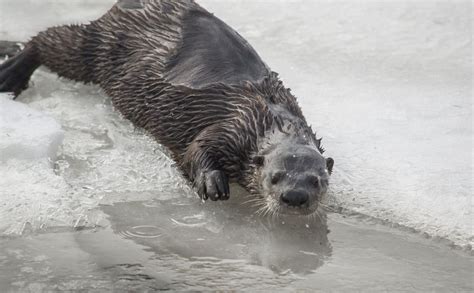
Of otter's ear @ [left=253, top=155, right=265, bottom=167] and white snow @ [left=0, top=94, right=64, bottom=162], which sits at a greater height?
otter's ear @ [left=253, top=155, right=265, bottom=167]

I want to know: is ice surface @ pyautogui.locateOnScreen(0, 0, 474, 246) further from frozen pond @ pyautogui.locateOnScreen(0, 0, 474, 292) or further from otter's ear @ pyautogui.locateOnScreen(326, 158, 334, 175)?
otter's ear @ pyautogui.locateOnScreen(326, 158, 334, 175)

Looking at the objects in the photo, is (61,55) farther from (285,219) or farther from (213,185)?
(285,219)

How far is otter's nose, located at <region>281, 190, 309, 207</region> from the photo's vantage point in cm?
408

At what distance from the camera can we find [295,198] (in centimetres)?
408

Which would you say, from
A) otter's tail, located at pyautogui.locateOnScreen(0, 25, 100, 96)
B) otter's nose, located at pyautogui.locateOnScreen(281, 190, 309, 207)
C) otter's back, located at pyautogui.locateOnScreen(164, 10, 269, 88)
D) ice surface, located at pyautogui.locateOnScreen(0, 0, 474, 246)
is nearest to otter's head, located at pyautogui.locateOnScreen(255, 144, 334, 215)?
otter's nose, located at pyautogui.locateOnScreen(281, 190, 309, 207)

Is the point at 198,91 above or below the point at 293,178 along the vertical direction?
above

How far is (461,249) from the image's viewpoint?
4.16 meters

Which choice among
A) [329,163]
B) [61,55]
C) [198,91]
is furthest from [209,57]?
[61,55]

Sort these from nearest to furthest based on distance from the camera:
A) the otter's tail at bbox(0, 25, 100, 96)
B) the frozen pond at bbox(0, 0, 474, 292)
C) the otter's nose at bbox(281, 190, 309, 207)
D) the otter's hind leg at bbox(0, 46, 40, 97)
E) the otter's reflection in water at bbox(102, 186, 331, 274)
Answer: the frozen pond at bbox(0, 0, 474, 292)
the otter's reflection in water at bbox(102, 186, 331, 274)
the otter's nose at bbox(281, 190, 309, 207)
the otter's hind leg at bbox(0, 46, 40, 97)
the otter's tail at bbox(0, 25, 100, 96)

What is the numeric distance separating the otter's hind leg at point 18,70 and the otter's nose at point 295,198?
2.02 metres

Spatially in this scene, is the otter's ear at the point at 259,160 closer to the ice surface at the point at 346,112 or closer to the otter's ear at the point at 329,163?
the otter's ear at the point at 329,163

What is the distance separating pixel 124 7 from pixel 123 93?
1.78ft

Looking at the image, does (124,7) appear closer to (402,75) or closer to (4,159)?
(4,159)

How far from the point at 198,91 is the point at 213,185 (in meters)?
0.73
